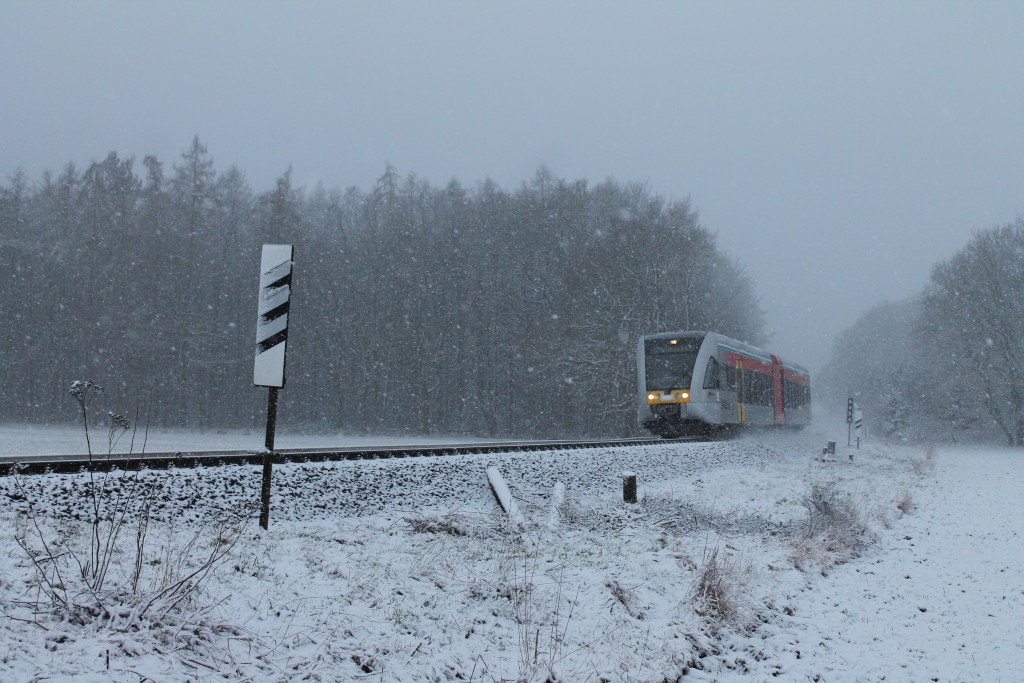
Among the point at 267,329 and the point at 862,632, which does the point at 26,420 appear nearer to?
the point at 267,329

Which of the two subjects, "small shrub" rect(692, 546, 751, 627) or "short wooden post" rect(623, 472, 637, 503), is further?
"short wooden post" rect(623, 472, 637, 503)

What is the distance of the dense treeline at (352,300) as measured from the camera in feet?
118

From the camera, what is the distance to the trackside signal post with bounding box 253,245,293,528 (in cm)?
660

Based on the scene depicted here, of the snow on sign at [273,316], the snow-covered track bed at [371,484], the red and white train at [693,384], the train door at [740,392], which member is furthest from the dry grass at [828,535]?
the train door at [740,392]

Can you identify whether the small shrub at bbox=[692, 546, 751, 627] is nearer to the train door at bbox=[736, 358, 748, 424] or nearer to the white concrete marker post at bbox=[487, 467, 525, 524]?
the white concrete marker post at bbox=[487, 467, 525, 524]

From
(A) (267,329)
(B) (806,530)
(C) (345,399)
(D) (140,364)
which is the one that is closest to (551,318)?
(C) (345,399)

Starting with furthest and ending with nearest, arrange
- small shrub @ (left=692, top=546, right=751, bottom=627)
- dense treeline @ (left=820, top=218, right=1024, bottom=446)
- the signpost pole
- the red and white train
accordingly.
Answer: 1. dense treeline @ (left=820, top=218, right=1024, bottom=446)
2. the red and white train
3. the signpost pole
4. small shrub @ (left=692, top=546, right=751, bottom=627)

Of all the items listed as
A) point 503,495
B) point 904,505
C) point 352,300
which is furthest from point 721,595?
point 352,300

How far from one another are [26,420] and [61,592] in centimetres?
3793

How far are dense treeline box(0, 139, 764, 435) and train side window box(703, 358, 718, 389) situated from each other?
35.3ft

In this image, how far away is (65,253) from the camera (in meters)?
38.6

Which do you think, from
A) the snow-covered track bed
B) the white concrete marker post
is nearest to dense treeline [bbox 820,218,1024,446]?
the snow-covered track bed

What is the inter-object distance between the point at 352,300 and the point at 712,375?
892 inches

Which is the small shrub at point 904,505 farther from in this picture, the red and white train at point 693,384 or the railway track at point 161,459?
the red and white train at point 693,384
